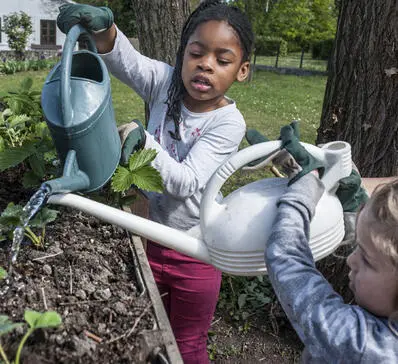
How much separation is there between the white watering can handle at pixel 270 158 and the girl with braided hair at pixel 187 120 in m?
0.35

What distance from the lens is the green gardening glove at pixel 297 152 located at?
109 centimetres

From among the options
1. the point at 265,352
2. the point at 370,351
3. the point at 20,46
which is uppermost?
the point at 370,351

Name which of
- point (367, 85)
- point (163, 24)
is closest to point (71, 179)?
point (367, 85)

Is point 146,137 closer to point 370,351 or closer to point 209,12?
point 209,12

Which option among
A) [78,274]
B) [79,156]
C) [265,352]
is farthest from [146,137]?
[265,352]

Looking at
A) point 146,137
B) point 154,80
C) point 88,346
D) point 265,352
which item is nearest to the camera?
point 88,346

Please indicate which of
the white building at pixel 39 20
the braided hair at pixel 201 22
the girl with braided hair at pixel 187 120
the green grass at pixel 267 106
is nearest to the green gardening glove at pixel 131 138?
the girl with braided hair at pixel 187 120

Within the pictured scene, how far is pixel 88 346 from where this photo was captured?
1.08 meters

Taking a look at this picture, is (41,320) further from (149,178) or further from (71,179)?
(149,178)

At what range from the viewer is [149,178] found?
1509 millimetres

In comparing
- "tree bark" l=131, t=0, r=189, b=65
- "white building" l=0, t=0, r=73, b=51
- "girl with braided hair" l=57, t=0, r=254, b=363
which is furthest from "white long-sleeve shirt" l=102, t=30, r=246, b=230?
"white building" l=0, t=0, r=73, b=51

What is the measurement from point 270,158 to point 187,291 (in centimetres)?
86

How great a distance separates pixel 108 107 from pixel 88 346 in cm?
61

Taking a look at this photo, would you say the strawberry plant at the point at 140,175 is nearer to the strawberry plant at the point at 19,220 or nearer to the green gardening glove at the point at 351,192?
the strawberry plant at the point at 19,220
